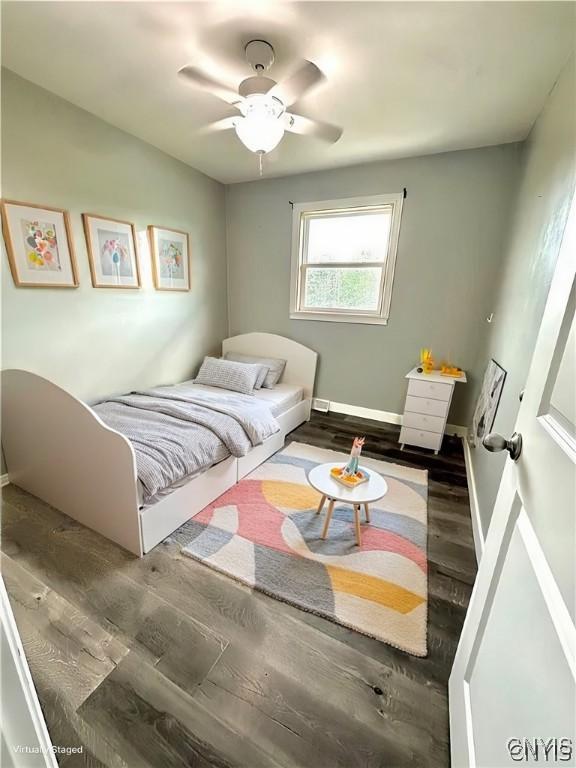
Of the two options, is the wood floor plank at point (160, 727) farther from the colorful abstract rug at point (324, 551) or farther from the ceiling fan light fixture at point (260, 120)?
the ceiling fan light fixture at point (260, 120)

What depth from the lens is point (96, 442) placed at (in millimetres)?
1648

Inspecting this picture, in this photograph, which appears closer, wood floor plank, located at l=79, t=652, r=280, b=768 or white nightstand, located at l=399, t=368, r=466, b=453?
wood floor plank, located at l=79, t=652, r=280, b=768

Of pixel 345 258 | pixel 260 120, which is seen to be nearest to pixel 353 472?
pixel 260 120

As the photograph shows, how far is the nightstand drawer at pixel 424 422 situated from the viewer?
284 cm

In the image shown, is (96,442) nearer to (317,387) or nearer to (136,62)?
(136,62)

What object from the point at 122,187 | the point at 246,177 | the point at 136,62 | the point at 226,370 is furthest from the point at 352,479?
the point at 246,177

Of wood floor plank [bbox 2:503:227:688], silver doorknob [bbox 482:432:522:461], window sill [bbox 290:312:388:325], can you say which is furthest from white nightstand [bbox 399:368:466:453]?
wood floor plank [bbox 2:503:227:688]

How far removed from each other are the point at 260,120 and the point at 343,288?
2.03 m

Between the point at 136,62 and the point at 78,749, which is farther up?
the point at 136,62

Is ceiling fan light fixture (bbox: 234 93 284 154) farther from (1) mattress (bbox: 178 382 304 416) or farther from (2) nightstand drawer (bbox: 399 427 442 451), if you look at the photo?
(2) nightstand drawer (bbox: 399 427 442 451)

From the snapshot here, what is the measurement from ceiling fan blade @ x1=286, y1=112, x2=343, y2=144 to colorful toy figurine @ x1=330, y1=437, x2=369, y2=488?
5.87 ft

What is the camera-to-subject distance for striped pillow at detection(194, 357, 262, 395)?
3.12 m

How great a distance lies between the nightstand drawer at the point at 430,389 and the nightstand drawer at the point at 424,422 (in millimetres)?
184

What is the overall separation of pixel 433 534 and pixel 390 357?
6.08 feet
